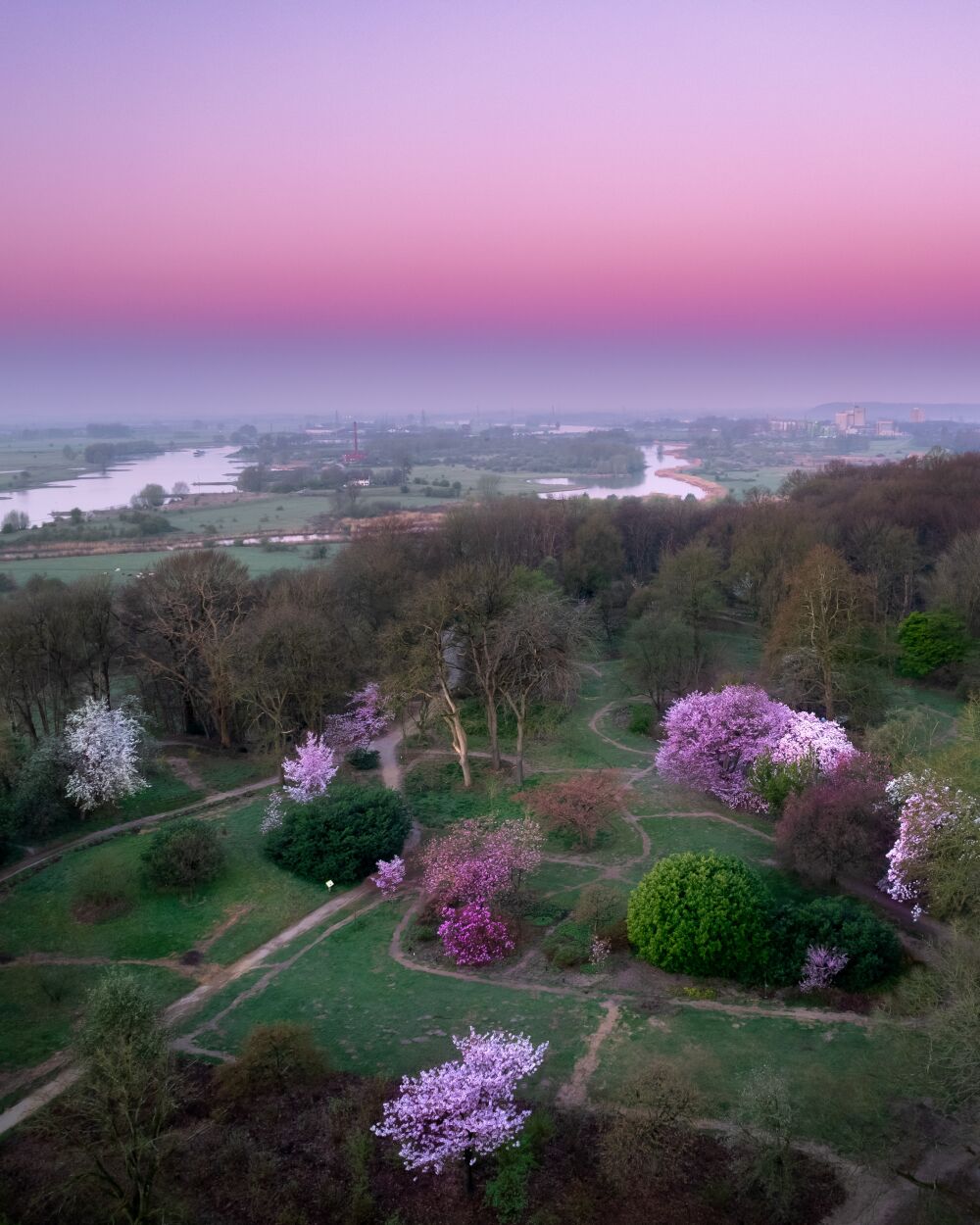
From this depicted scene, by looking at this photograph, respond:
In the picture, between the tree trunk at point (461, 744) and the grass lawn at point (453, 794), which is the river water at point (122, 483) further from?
the tree trunk at point (461, 744)

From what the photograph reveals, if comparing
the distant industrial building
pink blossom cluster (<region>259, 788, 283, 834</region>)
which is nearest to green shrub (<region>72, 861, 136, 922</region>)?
pink blossom cluster (<region>259, 788, 283, 834</region>)

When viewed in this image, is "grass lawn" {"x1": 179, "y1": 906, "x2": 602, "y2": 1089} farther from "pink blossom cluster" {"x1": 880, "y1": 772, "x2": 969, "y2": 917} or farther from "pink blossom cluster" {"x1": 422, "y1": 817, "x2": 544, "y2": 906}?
"pink blossom cluster" {"x1": 880, "y1": 772, "x2": 969, "y2": 917}

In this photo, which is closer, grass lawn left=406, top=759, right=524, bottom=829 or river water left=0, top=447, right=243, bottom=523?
grass lawn left=406, top=759, right=524, bottom=829

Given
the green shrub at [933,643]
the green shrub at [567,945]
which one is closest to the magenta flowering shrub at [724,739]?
the green shrub at [567,945]

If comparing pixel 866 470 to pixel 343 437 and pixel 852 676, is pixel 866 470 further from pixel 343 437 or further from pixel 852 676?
pixel 343 437

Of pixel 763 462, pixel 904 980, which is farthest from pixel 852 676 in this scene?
pixel 763 462

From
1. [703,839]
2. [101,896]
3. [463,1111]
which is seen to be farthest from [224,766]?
[463,1111]
